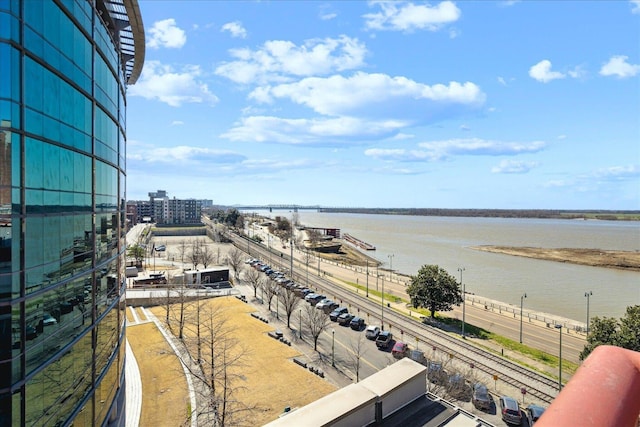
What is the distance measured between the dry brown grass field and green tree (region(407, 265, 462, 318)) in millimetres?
17766

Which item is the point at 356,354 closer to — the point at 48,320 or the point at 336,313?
the point at 336,313

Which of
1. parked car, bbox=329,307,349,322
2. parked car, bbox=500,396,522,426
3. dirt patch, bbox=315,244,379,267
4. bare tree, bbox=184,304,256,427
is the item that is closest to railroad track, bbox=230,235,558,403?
parked car, bbox=500,396,522,426

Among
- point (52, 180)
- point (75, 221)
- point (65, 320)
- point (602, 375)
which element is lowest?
point (65, 320)

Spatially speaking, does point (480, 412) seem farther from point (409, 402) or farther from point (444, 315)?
point (444, 315)

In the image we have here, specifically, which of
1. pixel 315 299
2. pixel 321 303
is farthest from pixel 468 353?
pixel 315 299

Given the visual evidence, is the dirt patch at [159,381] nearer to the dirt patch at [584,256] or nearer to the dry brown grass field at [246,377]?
the dry brown grass field at [246,377]

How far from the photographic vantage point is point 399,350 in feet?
102

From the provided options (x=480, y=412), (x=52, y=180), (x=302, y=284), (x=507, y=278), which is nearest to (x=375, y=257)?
(x=507, y=278)

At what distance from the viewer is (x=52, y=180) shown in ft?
42.5

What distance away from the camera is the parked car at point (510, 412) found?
21.8 meters

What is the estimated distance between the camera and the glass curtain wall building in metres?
11.0

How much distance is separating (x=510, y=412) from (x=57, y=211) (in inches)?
1002

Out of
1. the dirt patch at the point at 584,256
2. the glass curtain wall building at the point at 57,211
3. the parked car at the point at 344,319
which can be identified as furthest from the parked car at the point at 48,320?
the dirt patch at the point at 584,256

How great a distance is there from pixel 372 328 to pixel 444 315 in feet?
44.8
